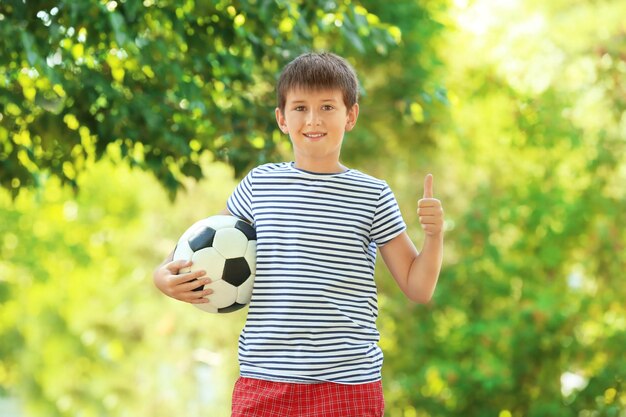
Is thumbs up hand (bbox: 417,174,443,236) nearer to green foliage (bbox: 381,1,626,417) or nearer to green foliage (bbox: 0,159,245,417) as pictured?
green foliage (bbox: 381,1,626,417)

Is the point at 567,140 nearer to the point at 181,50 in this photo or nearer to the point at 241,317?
the point at 241,317

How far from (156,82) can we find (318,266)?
2926 millimetres

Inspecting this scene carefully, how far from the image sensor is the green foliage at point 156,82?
4.96 metres

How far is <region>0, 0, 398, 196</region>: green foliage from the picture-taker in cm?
496

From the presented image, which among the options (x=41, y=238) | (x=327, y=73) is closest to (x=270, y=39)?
(x=327, y=73)

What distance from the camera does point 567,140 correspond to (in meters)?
10.8

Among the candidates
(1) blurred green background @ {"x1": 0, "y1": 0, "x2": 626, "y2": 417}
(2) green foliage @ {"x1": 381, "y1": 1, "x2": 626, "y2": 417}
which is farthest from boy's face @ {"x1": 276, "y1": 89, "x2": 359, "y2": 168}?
(2) green foliage @ {"x1": 381, "y1": 1, "x2": 626, "y2": 417}

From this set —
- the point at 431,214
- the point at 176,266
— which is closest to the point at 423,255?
the point at 431,214

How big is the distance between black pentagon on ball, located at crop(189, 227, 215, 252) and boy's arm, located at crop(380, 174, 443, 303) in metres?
0.47

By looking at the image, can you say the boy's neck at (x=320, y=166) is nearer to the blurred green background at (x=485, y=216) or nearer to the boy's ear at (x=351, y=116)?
the boy's ear at (x=351, y=116)

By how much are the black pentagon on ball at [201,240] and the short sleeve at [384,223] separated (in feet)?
1.47

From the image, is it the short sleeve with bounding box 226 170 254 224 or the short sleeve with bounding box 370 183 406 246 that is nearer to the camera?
the short sleeve with bounding box 370 183 406 246

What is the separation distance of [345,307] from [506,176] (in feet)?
28.4

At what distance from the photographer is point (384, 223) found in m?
2.99
